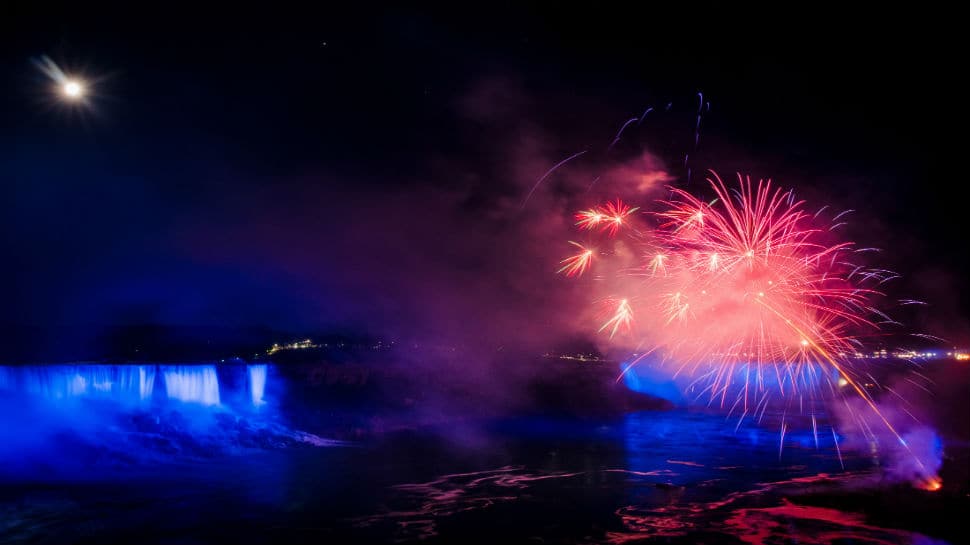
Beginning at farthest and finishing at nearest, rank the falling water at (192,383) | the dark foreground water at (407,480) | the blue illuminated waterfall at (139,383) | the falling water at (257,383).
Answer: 1. the falling water at (257,383)
2. the falling water at (192,383)
3. the blue illuminated waterfall at (139,383)
4. the dark foreground water at (407,480)

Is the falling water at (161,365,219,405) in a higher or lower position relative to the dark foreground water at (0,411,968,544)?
higher

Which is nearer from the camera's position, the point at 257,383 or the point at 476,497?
the point at 476,497

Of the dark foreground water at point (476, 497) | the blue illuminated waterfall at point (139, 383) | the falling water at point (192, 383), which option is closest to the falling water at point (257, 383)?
the blue illuminated waterfall at point (139, 383)

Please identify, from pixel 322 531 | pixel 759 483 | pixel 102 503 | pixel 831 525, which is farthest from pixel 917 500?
pixel 102 503

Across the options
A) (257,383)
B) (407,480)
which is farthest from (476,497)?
(257,383)

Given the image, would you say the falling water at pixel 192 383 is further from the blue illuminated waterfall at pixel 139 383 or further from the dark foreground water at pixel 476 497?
the dark foreground water at pixel 476 497

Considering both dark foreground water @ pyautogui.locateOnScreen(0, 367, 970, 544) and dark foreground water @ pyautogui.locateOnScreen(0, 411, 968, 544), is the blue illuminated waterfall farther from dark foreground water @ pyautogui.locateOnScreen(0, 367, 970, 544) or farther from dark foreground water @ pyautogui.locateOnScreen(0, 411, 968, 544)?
dark foreground water @ pyautogui.locateOnScreen(0, 411, 968, 544)

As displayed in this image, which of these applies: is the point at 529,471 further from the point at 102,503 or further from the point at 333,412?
the point at 333,412

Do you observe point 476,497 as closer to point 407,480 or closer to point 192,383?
point 407,480

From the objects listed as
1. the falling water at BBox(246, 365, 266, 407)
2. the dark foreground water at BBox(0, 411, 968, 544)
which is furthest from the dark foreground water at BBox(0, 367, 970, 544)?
the falling water at BBox(246, 365, 266, 407)
